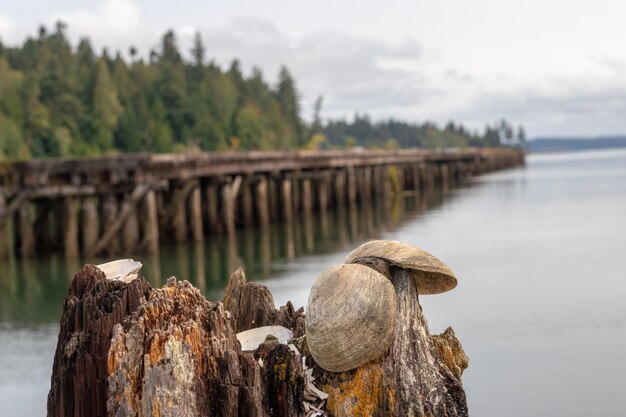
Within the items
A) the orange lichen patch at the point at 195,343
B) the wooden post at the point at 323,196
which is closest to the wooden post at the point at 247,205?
the wooden post at the point at 323,196

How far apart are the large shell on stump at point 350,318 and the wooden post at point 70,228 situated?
17.1 m

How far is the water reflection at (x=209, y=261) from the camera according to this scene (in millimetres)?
18609

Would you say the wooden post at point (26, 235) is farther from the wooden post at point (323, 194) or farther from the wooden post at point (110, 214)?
the wooden post at point (323, 194)

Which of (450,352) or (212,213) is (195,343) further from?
(212,213)

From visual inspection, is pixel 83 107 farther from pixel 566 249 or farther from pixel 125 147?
pixel 566 249

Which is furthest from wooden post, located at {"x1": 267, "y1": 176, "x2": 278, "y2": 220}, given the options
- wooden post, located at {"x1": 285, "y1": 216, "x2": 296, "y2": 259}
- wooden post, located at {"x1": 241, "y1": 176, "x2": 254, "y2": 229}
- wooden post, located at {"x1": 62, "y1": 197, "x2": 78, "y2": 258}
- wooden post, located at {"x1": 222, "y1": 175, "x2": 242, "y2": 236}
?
wooden post, located at {"x1": 62, "y1": 197, "x2": 78, "y2": 258}

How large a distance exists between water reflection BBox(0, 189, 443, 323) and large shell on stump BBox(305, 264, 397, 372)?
35.9 feet

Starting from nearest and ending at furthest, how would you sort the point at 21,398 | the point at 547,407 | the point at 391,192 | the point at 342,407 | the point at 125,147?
the point at 342,407
the point at 547,407
the point at 21,398
the point at 391,192
the point at 125,147

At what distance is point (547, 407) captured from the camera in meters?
10.1

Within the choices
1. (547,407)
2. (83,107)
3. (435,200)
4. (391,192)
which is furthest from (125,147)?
(547,407)

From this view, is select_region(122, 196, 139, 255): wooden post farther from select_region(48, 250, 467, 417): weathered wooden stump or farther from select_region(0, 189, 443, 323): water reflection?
select_region(48, 250, 467, 417): weathered wooden stump

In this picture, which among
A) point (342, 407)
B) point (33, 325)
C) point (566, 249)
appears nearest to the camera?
point (342, 407)

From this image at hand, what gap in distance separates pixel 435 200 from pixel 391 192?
18.9 ft

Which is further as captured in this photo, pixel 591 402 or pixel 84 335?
pixel 591 402
